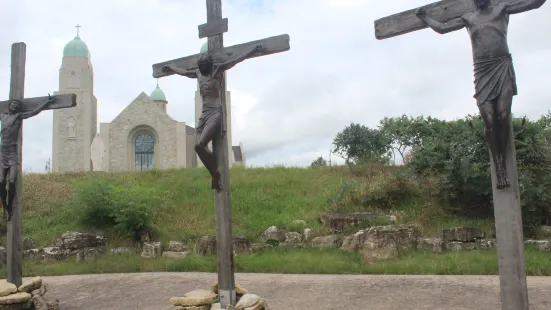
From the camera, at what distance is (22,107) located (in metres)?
7.63

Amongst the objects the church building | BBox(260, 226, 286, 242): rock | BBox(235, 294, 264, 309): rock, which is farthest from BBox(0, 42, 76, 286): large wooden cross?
the church building

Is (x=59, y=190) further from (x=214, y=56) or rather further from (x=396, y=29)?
A: (x=396, y=29)

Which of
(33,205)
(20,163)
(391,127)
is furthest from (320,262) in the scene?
(391,127)

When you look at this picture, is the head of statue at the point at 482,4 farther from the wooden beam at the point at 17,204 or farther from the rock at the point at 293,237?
the rock at the point at 293,237

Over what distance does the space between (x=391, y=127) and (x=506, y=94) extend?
24.0 metres

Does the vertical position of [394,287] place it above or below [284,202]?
below

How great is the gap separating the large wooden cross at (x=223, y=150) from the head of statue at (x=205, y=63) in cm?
19

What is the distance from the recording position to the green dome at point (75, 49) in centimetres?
3375

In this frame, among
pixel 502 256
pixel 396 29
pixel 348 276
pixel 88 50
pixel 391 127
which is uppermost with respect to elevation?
pixel 88 50

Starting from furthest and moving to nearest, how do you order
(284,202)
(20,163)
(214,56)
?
(284,202)
(20,163)
(214,56)

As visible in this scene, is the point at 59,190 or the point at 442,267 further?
the point at 59,190

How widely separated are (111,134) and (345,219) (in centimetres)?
2346

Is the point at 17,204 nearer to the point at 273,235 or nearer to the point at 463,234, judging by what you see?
the point at 273,235

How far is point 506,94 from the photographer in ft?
14.0
